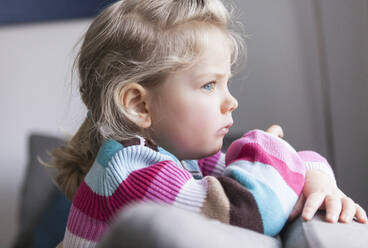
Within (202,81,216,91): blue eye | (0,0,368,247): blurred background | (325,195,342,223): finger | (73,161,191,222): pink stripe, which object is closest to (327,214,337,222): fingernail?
(325,195,342,223): finger

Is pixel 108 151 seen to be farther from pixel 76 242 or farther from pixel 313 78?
pixel 313 78

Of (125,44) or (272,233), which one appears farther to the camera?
(125,44)

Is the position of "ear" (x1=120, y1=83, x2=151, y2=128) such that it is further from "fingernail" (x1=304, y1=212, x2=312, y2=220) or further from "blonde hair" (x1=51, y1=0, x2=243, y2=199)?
"fingernail" (x1=304, y1=212, x2=312, y2=220)

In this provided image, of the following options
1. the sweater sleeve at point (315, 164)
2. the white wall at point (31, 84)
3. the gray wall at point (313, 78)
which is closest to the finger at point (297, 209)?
the sweater sleeve at point (315, 164)

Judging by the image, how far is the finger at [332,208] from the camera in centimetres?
67

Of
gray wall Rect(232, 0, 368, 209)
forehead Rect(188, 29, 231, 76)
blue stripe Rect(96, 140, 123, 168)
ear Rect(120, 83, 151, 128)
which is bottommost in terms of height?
gray wall Rect(232, 0, 368, 209)

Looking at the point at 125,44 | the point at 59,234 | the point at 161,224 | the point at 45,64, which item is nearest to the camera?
the point at 161,224

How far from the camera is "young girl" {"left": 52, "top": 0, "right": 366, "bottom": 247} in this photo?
2.32 ft

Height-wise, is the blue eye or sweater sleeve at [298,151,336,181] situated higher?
the blue eye

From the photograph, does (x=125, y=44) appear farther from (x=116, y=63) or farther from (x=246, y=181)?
(x=246, y=181)

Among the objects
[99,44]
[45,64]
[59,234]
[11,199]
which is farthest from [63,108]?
[99,44]

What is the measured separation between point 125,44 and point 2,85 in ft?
5.62

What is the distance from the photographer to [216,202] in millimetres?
689

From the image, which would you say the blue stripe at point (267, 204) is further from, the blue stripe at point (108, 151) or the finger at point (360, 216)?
the blue stripe at point (108, 151)
